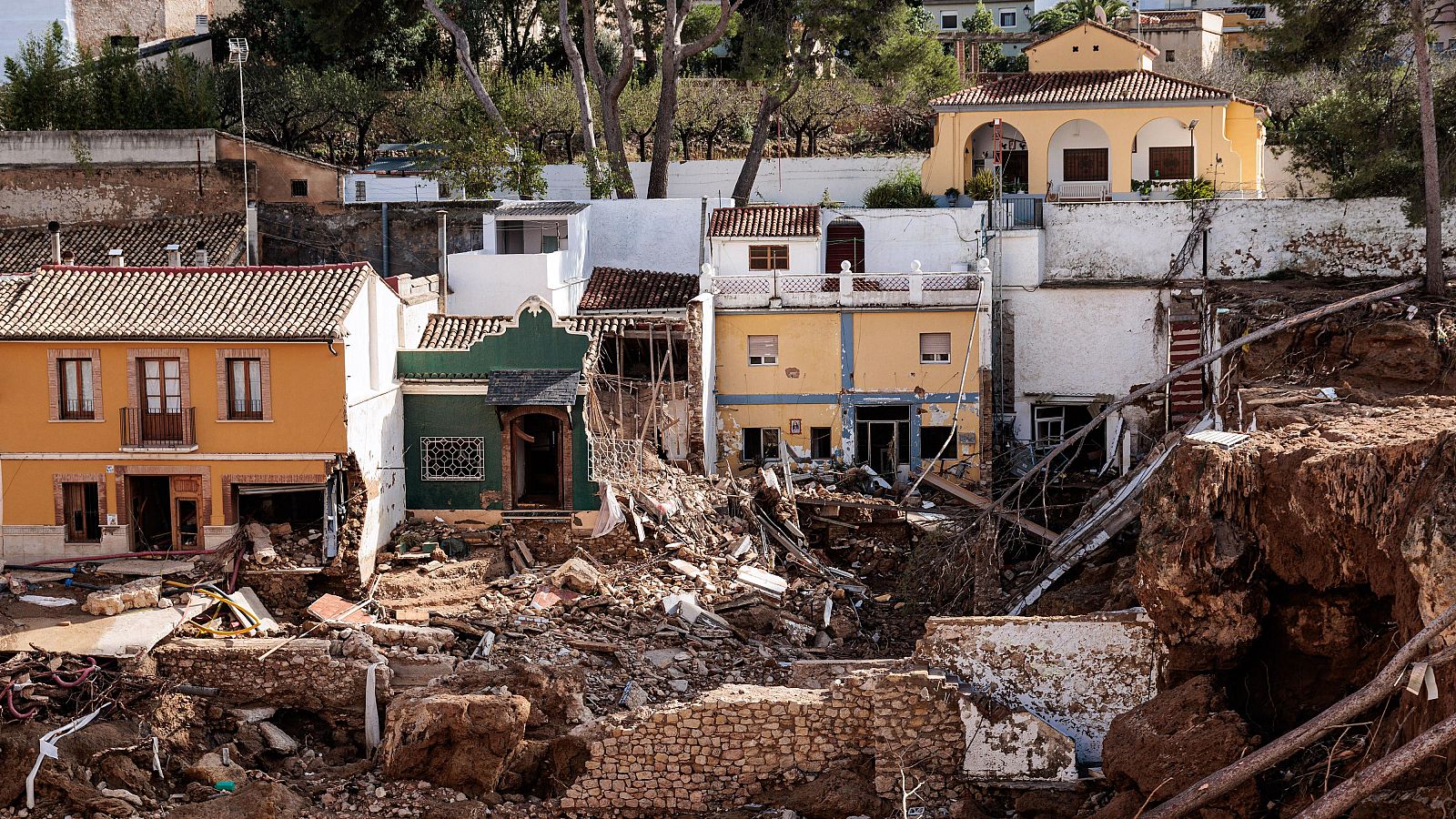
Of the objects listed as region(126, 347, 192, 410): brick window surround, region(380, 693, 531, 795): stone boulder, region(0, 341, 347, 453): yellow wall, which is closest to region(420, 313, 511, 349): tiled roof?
region(0, 341, 347, 453): yellow wall

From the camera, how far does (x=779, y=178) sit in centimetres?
4066

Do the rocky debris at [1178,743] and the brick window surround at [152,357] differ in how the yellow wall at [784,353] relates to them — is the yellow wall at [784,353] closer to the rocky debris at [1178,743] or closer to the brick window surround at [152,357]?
the brick window surround at [152,357]

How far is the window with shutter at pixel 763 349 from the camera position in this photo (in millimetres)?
A: 32500

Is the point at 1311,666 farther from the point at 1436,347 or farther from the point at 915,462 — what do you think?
the point at 915,462

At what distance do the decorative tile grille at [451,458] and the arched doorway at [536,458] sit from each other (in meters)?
0.48

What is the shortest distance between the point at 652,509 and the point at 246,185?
54.5 feet

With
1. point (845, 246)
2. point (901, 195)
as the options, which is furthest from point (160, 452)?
point (901, 195)

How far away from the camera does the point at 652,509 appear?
26.8 metres

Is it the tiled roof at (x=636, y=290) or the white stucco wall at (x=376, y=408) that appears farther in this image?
the tiled roof at (x=636, y=290)

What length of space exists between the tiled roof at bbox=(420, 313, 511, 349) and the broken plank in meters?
8.54

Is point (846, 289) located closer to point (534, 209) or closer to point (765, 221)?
point (765, 221)

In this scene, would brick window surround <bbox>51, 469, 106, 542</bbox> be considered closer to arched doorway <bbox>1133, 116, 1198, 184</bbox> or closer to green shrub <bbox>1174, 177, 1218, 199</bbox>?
green shrub <bbox>1174, 177, 1218, 199</bbox>

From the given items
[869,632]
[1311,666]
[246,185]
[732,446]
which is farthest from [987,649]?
[246,185]

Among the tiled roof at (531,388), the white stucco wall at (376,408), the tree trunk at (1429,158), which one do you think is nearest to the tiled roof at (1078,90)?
the tree trunk at (1429,158)
